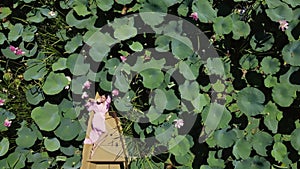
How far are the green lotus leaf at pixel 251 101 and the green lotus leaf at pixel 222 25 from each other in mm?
215

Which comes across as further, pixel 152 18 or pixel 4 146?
pixel 4 146

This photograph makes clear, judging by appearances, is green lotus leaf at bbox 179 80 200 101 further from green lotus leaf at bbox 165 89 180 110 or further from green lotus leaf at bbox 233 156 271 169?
green lotus leaf at bbox 233 156 271 169

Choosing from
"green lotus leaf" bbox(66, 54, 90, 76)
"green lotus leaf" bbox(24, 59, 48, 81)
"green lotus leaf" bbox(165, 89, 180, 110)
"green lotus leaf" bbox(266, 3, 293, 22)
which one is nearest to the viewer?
"green lotus leaf" bbox(266, 3, 293, 22)

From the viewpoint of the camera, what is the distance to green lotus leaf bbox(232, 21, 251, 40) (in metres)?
1.75

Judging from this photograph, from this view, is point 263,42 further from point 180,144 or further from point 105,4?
point 105,4

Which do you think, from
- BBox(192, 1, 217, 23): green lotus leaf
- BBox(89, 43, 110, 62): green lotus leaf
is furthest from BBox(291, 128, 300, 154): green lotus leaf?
BBox(89, 43, 110, 62): green lotus leaf

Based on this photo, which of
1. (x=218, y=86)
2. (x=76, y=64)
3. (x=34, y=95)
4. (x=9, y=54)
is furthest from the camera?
(x=9, y=54)

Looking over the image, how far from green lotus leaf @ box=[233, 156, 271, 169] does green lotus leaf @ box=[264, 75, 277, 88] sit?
0.86ft

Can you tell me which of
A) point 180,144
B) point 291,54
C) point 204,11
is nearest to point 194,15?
point 204,11

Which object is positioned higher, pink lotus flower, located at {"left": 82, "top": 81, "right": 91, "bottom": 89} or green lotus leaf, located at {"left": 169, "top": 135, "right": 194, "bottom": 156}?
pink lotus flower, located at {"left": 82, "top": 81, "right": 91, "bottom": 89}

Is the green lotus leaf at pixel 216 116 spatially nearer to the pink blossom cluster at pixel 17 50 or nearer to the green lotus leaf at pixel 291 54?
the green lotus leaf at pixel 291 54

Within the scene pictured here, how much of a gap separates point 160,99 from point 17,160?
73 cm

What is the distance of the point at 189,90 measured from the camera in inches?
70.1

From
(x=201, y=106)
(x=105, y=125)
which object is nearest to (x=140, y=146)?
(x=105, y=125)
